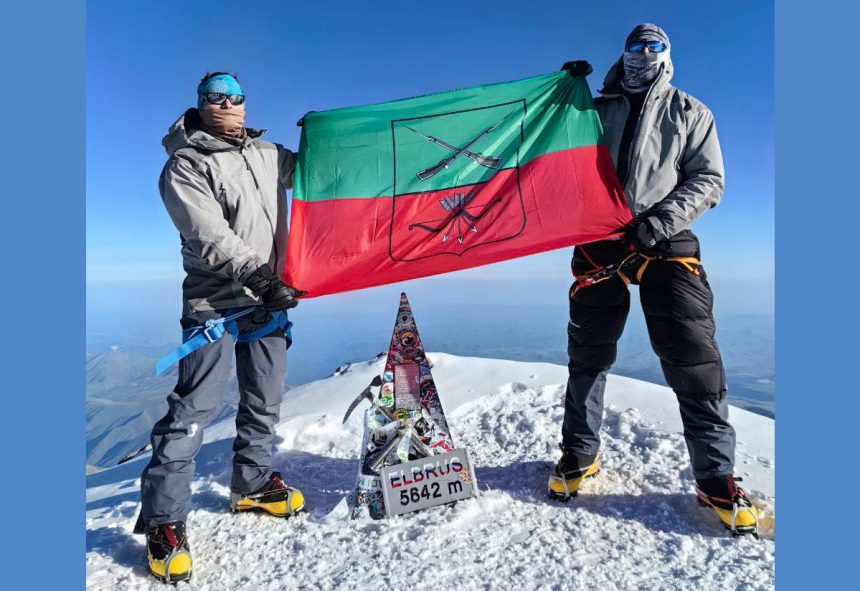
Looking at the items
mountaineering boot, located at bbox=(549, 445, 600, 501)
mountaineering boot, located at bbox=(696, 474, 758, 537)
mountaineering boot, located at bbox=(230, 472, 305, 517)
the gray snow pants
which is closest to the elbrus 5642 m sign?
mountaineering boot, located at bbox=(549, 445, 600, 501)

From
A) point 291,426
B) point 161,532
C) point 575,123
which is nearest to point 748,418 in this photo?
point 575,123

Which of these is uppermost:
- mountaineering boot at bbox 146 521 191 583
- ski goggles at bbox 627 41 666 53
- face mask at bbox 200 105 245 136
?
ski goggles at bbox 627 41 666 53

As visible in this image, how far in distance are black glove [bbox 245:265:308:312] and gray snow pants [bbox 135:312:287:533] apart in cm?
34

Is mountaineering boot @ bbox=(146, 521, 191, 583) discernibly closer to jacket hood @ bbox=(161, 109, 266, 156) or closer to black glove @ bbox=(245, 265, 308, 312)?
black glove @ bbox=(245, 265, 308, 312)

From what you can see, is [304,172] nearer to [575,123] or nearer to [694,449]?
[575,123]

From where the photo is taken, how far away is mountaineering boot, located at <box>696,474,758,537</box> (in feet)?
10.0

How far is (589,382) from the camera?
3.70m

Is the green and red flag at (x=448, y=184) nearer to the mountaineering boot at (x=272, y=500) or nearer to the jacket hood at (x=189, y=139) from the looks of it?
the jacket hood at (x=189, y=139)

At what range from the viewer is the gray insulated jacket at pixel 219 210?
3.11 meters

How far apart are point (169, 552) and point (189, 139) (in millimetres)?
2522

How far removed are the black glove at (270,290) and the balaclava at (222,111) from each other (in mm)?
1001

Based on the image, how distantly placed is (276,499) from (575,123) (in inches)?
134

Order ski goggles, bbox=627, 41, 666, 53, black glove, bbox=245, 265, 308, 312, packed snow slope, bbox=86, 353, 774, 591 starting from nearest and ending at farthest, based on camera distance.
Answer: packed snow slope, bbox=86, 353, 774, 591 → black glove, bbox=245, 265, 308, 312 → ski goggles, bbox=627, 41, 666, 53

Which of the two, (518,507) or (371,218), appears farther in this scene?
(371,218)
